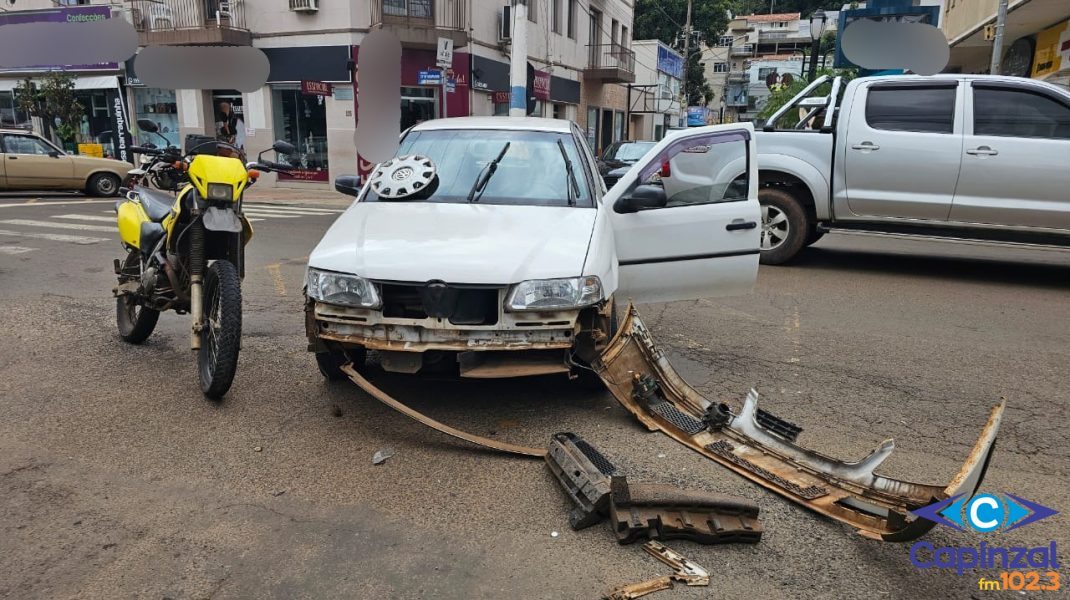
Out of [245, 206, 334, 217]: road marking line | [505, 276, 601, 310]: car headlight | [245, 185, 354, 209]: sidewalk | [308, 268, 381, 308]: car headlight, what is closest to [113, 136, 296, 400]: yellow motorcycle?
[308, 268, 381, 308]: car headlight

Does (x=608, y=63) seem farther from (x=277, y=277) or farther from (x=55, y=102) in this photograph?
(x=277, y=277)

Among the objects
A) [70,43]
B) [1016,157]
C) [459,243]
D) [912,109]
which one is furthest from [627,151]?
[459,243]

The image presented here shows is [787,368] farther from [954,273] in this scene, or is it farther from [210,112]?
[210,112]

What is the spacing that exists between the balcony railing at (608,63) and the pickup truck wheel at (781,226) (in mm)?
24512

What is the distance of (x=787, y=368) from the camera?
4938mm

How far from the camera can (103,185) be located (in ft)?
52.1

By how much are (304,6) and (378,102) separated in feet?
30.5

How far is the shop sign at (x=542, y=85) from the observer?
2594cm

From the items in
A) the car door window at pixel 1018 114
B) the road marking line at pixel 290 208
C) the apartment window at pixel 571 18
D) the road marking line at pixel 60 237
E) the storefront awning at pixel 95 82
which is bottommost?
the road marking line at pixel 290 208

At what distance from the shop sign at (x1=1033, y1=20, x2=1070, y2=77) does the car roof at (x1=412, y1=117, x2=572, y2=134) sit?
1435 cm

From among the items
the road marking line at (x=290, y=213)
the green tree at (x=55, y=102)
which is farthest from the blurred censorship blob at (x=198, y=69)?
the green tree at (x=55, y=102)

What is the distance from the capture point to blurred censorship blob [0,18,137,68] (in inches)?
481

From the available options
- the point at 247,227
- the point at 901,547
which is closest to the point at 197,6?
the point at 247,227

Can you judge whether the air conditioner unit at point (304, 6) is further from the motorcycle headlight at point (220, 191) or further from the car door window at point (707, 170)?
the motorcycle headlight at point (220, 191)
